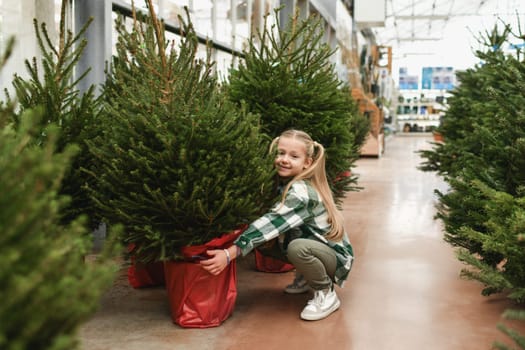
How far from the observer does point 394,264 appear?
4293 mm

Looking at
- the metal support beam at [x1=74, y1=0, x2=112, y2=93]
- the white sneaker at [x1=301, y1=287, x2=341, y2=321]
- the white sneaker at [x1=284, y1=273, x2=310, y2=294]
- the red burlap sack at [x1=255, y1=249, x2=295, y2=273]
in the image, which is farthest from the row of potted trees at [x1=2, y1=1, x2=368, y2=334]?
the metal support beam at [x1=74, y1=0, x2=112, y2=93]

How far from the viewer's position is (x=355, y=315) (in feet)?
10.2

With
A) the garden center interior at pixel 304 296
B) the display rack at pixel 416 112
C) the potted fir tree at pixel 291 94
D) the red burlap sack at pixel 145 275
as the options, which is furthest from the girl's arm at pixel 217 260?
the display rack at pixel 416 112

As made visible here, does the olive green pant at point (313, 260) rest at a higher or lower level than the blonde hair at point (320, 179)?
lower

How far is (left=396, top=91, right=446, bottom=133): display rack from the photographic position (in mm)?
37000

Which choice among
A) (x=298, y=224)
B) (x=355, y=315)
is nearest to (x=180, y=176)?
(x=298, y=224)

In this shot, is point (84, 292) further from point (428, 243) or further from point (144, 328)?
point (428, 243)

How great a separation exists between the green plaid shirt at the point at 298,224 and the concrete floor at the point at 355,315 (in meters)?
A: 0.34

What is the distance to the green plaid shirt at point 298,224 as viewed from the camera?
2824 millimetres

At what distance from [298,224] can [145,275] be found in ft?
3.69

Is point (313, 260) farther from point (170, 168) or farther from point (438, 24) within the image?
point (438, 24)

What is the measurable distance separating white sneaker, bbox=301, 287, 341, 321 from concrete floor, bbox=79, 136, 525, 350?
0.04m

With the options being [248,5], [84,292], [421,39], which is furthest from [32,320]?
[421,39]

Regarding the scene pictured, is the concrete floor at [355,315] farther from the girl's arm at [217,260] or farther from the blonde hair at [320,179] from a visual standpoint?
the blonde hair at [320,179]
